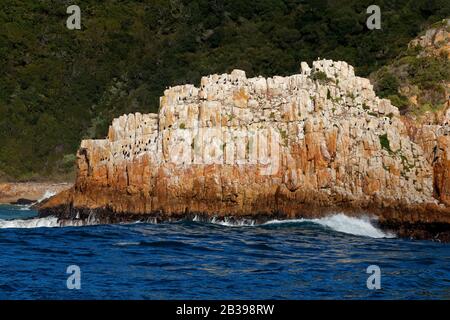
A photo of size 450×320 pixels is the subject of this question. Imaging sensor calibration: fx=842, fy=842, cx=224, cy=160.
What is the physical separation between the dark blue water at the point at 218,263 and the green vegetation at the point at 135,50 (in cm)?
5690

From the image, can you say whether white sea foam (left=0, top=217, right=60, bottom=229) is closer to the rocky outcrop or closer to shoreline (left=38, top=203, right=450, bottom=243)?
shoreline (left=38, top=203, right=450, bottom=243)

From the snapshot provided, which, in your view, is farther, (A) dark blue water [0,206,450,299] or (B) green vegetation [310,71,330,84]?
(B) green vegetation [310,71,330,84]

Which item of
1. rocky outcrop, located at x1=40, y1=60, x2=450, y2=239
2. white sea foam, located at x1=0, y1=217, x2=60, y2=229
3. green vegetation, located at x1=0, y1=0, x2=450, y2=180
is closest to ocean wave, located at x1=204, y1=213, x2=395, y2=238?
rocky outcrop, located at x1=40, y1=60, x2=450, y2=239

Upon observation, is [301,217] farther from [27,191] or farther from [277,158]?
[27,191]

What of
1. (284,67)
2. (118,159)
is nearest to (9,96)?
(284,67)

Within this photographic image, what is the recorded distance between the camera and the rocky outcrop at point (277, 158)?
42906mm

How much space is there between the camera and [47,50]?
403 feet

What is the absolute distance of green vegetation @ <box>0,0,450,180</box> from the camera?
102m

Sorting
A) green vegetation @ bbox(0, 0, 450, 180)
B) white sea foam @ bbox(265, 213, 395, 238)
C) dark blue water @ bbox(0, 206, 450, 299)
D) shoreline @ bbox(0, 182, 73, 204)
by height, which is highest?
green vegetation @ bbox(0, 0, 450, 180)

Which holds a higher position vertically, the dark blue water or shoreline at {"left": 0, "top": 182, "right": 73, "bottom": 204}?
shoreline at {"left": 0, "top": 182, "right": 73, "bottom": 204}

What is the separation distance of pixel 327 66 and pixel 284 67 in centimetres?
5229

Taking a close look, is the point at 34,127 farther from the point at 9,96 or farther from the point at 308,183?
the point at 308,183

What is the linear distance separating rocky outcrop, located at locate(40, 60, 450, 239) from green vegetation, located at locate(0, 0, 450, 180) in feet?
147

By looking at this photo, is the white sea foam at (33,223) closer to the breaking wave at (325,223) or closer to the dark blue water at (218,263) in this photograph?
the breaking wave at (325,223)
